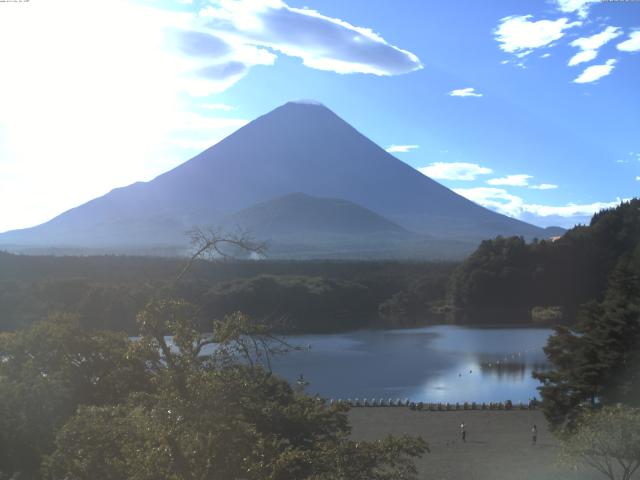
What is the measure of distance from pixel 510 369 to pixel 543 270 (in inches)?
738

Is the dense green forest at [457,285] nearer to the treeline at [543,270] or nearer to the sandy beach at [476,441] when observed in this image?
the treeline at [543,270]

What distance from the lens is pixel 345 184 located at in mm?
123625

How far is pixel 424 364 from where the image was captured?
22.8m

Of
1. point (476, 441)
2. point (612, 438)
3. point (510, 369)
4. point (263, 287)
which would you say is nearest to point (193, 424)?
point (612, 438)

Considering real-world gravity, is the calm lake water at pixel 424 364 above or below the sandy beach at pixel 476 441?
below

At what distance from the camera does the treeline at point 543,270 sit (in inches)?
1529

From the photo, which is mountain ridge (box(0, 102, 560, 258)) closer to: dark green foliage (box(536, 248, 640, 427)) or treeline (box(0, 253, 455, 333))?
treeline (box(0, 253, 455, 333))

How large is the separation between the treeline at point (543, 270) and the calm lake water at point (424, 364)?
7714 mm

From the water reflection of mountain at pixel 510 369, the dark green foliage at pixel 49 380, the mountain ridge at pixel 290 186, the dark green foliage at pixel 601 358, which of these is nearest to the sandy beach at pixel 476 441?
the dark green foliage at pixel 601 358

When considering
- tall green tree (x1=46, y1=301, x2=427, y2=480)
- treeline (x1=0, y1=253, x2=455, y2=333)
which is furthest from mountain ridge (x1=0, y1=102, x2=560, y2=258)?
tall green tree (x1=46, y1=301, x2=427, y2=480)

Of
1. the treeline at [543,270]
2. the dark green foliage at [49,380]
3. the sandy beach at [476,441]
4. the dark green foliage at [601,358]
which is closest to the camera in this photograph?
the dark green foliage at [49,380]

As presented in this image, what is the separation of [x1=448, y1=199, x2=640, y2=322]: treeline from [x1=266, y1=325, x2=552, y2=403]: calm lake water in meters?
7.71

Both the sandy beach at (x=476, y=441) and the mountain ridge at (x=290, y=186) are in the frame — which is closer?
the sandy beach at (x=476, y=441)

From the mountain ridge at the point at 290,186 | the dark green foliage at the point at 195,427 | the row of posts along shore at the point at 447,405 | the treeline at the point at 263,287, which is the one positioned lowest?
the row of posts along shore at the point at 447,405
